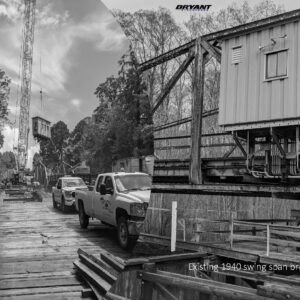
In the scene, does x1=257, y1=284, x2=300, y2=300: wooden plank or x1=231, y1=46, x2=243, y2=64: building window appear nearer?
x1=231, y1=46, x2=243, y2=64: building window

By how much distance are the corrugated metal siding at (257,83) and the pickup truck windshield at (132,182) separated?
277mm

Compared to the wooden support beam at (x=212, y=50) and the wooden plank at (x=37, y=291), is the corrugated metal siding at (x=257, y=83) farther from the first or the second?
the wooden plank at (x=37, y=291)

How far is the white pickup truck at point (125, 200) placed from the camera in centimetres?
123

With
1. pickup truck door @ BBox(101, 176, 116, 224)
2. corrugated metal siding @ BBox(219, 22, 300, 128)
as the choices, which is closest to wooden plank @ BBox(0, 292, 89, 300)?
pickup truck door @ BBox(101, 176, 116, 224)

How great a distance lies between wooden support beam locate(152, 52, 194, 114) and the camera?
116 cm

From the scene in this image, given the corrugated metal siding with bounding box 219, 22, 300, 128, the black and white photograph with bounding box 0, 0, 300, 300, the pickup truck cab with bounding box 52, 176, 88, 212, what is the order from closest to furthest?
1. the corrugated metal siding with bounding box 219, 22, 300, 128
2. the black and white photograph with bounding box 0, 0, 300, 300
3. the pickup truck cab with bounding box 52, 176, 88, 212

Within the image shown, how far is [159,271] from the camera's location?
4.20 feet

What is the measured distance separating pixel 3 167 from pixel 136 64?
21.5 inches

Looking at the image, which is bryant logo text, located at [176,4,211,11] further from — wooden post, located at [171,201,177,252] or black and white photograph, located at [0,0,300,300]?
wooden post, located at [171,201,177,252]

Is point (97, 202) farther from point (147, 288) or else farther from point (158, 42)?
point (158, 42)

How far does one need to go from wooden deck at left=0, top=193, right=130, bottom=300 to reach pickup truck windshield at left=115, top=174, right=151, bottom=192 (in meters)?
0.16

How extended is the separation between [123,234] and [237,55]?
1.97 feet

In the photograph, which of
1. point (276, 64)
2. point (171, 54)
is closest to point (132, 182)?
point (171, 54)

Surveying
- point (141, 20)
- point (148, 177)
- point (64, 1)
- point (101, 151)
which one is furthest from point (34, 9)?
point (148, 177)
